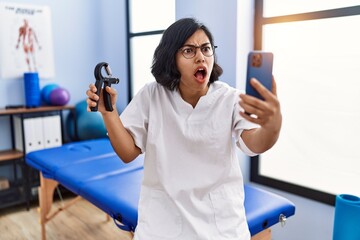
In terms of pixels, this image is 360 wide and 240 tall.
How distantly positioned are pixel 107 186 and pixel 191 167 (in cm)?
86

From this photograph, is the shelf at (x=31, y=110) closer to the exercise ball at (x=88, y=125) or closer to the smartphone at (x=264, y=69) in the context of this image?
the exercise ball at (x=88, y=125)

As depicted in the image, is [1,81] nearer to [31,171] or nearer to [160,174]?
[31,171]

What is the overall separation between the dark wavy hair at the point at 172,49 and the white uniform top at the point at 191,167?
70mm

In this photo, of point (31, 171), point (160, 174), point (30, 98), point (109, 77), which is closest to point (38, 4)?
point (30, 98)

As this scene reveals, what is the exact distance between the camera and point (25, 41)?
3.04 meters

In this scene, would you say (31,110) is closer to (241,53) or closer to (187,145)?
(241,53)

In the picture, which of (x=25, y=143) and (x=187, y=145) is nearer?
(x=187, y=145)

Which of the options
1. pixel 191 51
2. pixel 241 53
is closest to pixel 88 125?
pixel 241 53

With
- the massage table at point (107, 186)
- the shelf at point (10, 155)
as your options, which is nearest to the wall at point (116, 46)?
the shelf at point (10, 155)

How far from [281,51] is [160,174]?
58.6 inches

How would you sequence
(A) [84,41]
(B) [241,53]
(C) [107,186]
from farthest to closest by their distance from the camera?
(A) [84,41], (B) [241,53], (C) [107,186]

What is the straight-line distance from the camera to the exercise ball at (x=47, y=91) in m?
3.07

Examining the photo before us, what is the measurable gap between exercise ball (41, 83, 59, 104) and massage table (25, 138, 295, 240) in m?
0.79

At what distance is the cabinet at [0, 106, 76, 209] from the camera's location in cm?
280
